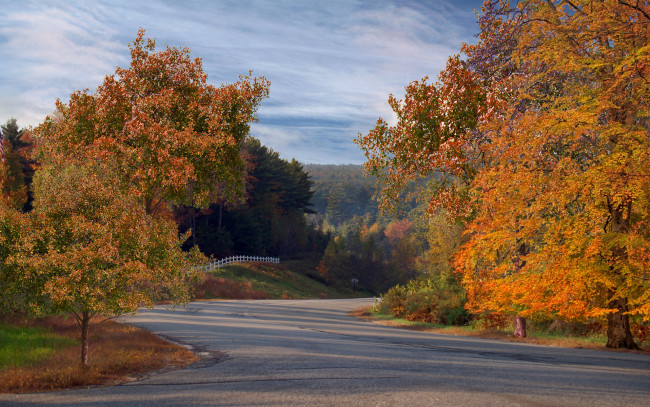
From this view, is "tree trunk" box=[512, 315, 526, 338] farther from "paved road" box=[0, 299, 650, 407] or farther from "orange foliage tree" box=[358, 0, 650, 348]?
"paved road" box=[0, 299, 650, 407]

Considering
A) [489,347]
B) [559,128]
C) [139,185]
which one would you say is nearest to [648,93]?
[559,128]

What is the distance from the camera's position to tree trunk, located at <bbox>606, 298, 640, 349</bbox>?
16797 millimetres

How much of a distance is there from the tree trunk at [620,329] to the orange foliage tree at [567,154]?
Answer: 0.10 feet

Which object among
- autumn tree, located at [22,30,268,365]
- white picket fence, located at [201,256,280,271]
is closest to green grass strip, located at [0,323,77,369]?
autumn tree, located at [22,30,268,365]

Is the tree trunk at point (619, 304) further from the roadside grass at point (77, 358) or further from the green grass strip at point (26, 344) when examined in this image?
the green grass strip at point (26, 344)

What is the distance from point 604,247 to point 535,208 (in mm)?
2250

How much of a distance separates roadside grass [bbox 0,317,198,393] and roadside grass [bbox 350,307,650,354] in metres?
12.5

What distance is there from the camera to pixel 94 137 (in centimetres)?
1878

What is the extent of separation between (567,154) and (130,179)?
567 inches

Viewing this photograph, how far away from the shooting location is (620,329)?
16891 millimetres

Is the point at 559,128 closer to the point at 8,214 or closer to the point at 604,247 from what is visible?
the point at 604,247

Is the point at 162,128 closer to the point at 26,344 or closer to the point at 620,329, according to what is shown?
the point at 26,344

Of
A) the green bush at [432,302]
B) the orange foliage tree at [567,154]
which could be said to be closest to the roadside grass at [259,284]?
the green bush at [432,302]

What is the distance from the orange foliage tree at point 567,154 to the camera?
1459 cm
